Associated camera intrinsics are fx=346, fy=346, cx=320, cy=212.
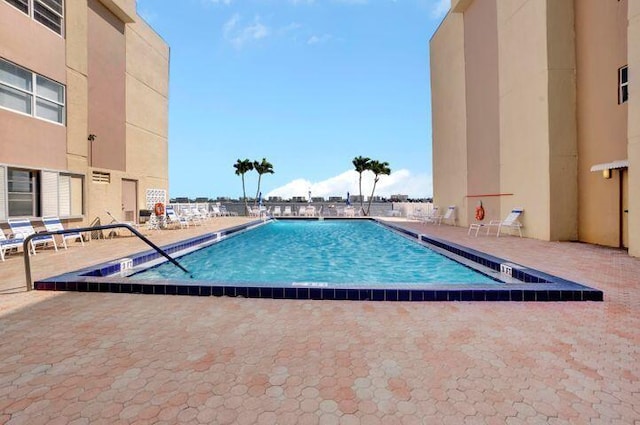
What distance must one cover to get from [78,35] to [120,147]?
3.62 m

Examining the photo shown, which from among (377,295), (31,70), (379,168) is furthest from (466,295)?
(379,168)

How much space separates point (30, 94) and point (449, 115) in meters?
14.9

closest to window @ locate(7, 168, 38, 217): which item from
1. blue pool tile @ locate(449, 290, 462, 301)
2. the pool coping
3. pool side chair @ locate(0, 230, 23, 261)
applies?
pool side chair @ locate(0, 230, 23, 261)

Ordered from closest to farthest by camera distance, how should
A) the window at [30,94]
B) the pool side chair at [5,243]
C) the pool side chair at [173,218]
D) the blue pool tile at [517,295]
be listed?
the blue pool tile at [517,295], the pool side chair at [5,243], the window at [30,94], the pool side chair at [173,218]

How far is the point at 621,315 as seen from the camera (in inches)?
128

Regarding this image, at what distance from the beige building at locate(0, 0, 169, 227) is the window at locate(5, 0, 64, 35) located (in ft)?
0.07

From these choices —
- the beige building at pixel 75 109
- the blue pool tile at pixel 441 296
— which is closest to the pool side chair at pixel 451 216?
the blue pool tile at pixel 441 296

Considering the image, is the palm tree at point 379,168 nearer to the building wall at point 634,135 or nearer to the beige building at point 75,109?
the beige building at point 75,109

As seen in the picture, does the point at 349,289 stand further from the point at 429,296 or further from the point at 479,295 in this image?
the point at 479,295

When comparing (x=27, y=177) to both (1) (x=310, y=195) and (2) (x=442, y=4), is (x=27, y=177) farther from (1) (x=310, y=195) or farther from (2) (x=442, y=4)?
(1) (x=310, y=195)

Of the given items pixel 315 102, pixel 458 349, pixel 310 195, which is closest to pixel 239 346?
pixel 458 349

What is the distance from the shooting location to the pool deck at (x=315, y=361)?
183 centimetres

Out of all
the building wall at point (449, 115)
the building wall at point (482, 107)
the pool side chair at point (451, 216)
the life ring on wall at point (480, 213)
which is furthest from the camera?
the pool side chair at point (451, 216)

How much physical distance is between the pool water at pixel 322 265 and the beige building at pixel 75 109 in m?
4.14
